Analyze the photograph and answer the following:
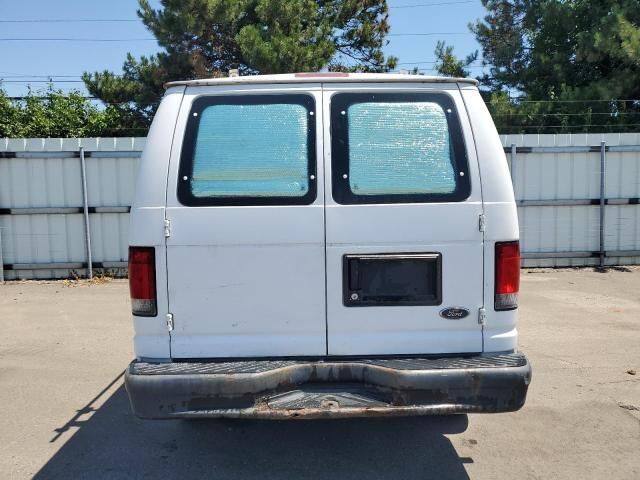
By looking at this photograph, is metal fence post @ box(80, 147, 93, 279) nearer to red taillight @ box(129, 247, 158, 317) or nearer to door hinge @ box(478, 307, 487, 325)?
red taillight @ box(129, 247, 158, 317)

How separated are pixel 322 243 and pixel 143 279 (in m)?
0.96

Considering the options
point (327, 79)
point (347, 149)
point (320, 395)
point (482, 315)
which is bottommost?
point (320, 395)

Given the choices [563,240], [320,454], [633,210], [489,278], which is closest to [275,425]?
[320,454]

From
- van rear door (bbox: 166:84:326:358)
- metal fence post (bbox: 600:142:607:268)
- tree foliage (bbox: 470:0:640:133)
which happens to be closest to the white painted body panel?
van rear door (bbox: 166:84:326:358)

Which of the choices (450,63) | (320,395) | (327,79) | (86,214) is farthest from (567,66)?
(320,395)

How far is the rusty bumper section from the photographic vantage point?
310 centimetres

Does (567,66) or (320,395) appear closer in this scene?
(320,395)

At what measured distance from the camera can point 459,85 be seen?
3469mm

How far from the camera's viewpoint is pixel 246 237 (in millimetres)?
3289

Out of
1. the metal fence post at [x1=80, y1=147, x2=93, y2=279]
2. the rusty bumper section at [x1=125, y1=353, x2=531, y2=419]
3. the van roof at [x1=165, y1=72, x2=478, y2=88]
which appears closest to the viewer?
the rusty bumper section at [x1=125, y1=353, x2=531, y2=419]

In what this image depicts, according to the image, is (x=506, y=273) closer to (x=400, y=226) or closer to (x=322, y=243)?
(x=400, y=226)

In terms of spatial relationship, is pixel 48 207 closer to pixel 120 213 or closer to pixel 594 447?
pixel 120 213

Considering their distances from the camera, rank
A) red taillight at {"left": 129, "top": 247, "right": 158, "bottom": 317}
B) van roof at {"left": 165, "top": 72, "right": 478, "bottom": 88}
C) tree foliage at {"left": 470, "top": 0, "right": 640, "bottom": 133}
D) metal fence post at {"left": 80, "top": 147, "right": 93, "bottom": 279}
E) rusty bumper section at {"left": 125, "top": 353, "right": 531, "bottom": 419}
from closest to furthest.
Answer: rusty bumper section at {"left": 125, "top": 353, "right": 531, "bottom": 419}
red taillight at {"left": 129, "top": 247, "right": 158, "bottom": 317}
van roof at {"left": 165, "top": 72, "right": 478, "bottom": 88}
metal fence post at {"left": 80, "top": 147, "right": 93, "bottom": 279}
tree foliage at {"left": 470, "top": 0, "right": 640, "bottom": 133}

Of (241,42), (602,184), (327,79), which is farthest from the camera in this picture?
(241,42)
